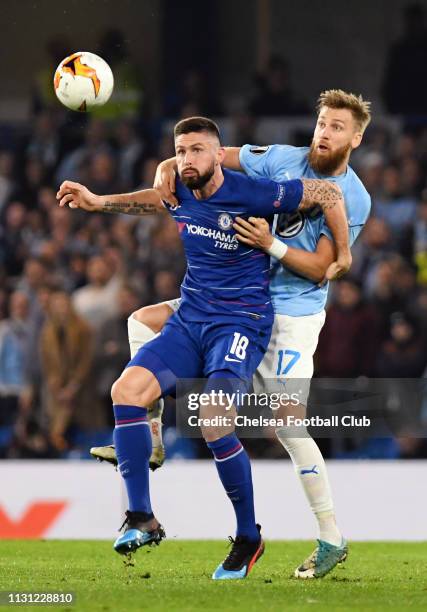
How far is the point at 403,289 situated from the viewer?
12469 millimetres

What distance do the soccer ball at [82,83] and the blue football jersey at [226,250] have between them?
89 centimetres

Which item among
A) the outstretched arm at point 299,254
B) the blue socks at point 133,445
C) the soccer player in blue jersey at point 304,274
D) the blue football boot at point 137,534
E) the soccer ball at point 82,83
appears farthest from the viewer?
the soccer ball at point 82,83

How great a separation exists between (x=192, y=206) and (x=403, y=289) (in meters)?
5.85

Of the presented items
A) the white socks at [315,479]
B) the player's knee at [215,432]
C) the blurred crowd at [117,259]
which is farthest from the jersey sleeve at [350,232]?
the blurred crowd at [117,259]

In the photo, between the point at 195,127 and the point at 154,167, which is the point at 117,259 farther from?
the point at 195,127

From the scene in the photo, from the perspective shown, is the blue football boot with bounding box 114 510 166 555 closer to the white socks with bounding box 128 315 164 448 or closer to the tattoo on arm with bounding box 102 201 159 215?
the white socks with bounding box 128 315 164 448

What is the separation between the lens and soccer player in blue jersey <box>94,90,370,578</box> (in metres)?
7.08

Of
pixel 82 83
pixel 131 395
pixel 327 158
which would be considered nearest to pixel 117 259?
pixel 82 83

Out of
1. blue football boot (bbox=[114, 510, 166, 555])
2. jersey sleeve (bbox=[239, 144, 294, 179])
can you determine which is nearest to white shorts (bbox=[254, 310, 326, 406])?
jersey sleeve (bbox=[239, 144, 294, 179])

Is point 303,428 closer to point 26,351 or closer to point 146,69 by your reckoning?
point 26,351

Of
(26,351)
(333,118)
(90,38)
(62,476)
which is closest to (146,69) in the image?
(90,38)

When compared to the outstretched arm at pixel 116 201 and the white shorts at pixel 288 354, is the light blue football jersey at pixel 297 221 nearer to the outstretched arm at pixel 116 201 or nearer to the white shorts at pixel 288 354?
the white shorts at pixel 288 354

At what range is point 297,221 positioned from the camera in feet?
23.7

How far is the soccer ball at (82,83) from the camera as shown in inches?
295
